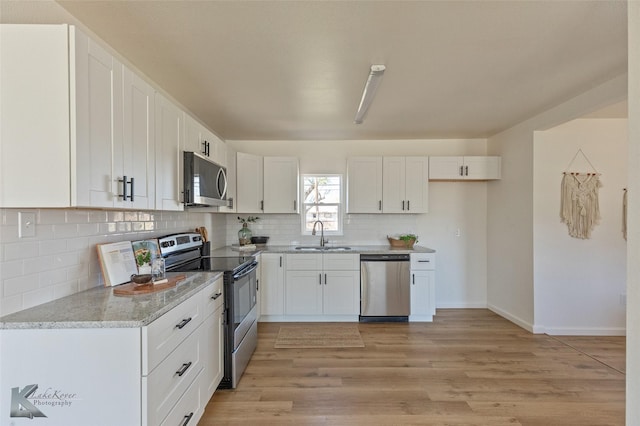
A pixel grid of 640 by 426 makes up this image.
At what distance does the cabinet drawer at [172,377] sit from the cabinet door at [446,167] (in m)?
3.61

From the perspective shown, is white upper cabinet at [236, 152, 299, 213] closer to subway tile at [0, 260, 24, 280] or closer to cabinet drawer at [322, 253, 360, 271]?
cabinet drawer at [322, 253, 360, 271]

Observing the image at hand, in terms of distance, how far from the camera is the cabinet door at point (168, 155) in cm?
211

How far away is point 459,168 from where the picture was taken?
4324 millimetres

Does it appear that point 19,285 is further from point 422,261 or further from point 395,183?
point 395,183

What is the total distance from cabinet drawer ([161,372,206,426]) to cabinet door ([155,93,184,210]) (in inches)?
45.9

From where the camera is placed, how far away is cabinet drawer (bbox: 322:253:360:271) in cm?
398

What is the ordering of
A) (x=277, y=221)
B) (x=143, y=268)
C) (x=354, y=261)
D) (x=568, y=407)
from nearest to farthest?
(x=143, y=268) < (x=568, y=407) < (x=354, y=261) < (x=277, y=221)

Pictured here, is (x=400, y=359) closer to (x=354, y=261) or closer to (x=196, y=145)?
(x=354, y=261)

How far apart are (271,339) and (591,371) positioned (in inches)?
120

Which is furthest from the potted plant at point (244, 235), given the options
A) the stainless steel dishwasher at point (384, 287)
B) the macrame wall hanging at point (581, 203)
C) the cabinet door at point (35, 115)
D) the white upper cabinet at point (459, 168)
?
the macrame wall hanging at point (581, 203)

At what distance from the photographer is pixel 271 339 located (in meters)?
3.44

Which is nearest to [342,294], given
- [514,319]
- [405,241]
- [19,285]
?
[405,241]

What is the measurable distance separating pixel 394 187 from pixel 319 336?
2215mm

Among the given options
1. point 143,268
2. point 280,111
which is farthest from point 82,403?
point 280,111
